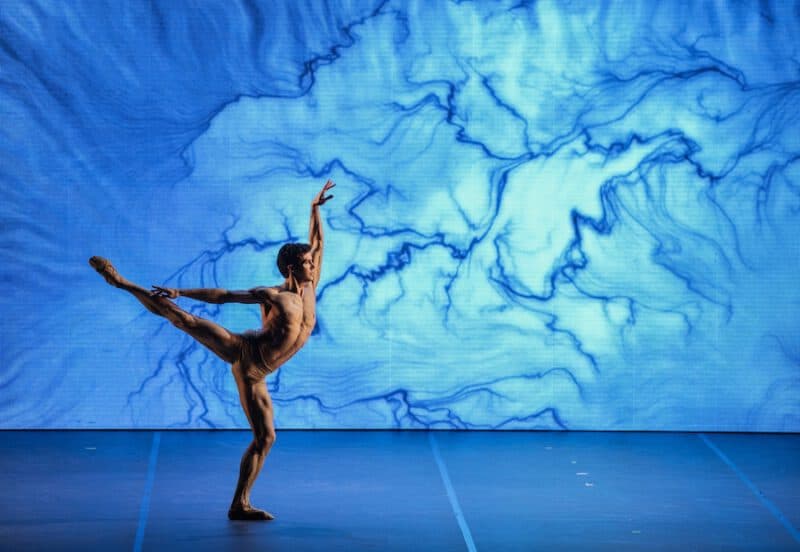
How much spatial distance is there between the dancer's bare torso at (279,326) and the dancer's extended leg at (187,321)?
12 centimetres

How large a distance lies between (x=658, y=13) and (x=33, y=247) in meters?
3.67

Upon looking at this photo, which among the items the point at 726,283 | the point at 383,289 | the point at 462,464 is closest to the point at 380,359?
the point at 383,289

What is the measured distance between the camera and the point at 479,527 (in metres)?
6.32

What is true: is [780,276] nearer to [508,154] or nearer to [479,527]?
[508,154]

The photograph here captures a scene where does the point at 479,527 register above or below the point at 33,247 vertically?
below

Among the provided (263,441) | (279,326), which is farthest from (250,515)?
(279,326)

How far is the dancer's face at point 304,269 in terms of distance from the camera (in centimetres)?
639

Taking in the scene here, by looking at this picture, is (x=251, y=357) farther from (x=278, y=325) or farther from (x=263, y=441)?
(x=263, y=441)

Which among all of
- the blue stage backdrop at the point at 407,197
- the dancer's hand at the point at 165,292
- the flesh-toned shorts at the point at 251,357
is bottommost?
the flesh-toned shorts at the point at 251,357

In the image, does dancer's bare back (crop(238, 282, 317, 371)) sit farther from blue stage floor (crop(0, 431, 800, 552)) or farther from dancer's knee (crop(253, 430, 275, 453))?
blue stage floor (crop(0, 431, 800, 552))

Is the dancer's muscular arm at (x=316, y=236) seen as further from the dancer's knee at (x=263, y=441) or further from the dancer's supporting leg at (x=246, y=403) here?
the dancer's knee at (x=263, y=441)

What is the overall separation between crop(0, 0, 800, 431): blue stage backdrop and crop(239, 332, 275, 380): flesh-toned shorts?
1992 millimetres

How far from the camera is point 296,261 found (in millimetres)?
6379

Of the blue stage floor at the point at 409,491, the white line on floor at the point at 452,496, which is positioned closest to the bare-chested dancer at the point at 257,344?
the blue stage floor at the point at 409,491
